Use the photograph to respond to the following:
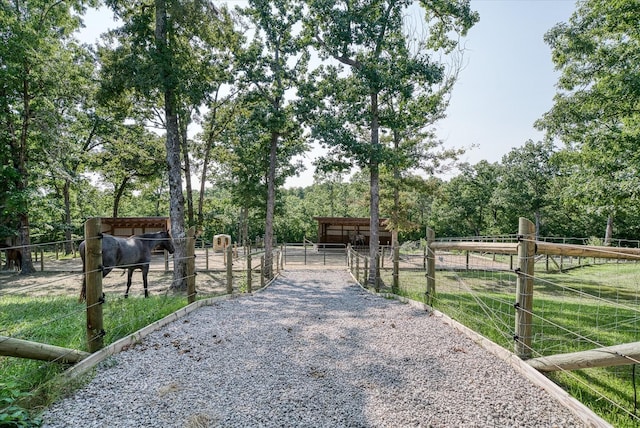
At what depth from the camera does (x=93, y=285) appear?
3178mm

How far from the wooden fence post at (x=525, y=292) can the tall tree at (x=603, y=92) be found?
265 inches

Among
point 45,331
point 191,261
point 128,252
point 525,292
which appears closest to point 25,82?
point 128,252

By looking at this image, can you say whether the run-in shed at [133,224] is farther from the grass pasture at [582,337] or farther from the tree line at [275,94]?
the grass pasture at [582,337]

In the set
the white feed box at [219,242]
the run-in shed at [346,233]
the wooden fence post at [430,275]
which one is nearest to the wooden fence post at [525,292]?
the wooden fence post at [430,275]

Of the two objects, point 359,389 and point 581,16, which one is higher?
point 581,16

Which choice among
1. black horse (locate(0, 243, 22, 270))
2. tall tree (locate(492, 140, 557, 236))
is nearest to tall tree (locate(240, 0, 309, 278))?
black horse (locate(0, 243, 22, 270))

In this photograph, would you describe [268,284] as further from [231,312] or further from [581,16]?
[581,16]

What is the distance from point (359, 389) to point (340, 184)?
4340 centimetres

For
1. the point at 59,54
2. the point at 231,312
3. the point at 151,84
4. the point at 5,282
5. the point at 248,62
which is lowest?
the point at 5,282

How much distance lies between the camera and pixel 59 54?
45.6 ft

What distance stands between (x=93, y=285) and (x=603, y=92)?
12672 millimetres

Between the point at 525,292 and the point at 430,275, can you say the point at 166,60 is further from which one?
the point at 525,292

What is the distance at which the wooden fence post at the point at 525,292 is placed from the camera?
10.2 ft

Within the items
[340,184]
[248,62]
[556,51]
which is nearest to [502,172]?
[340,184]
